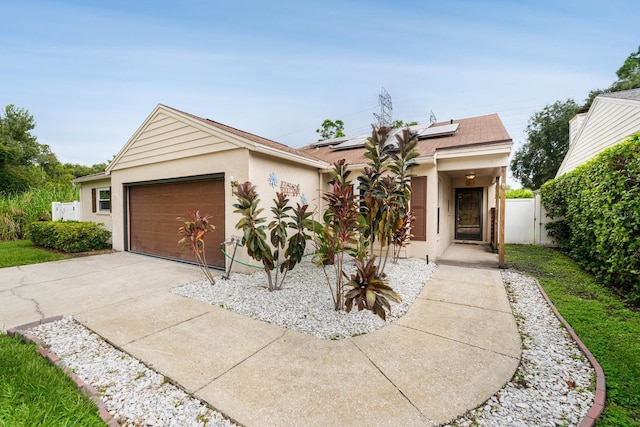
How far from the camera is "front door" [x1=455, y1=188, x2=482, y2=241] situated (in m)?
11.3

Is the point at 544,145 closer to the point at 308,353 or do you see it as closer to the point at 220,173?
the point at 220,173

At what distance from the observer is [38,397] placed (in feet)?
6.63

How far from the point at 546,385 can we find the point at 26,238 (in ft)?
59.0

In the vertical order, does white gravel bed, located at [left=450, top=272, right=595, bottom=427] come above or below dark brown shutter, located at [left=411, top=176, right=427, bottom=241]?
below

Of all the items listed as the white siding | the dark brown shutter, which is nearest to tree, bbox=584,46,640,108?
the white siding

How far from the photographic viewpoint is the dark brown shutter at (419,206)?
705 cm

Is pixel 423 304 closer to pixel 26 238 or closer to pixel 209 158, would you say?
pixel 209 158

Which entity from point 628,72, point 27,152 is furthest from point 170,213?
point 628,72

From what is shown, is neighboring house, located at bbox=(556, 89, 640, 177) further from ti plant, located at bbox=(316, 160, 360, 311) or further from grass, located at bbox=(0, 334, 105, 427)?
grass, located at bbox=(0, 334, 105, 427)

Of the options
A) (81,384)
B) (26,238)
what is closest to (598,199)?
(81,384)

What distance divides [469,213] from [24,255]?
16.3m

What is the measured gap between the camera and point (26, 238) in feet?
38.0

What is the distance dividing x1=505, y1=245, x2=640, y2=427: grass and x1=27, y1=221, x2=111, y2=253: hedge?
12234mm

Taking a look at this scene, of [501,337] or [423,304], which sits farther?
[423,304]
